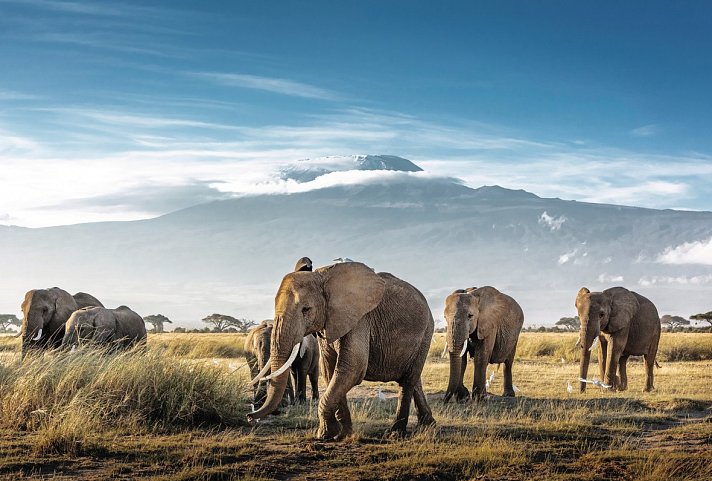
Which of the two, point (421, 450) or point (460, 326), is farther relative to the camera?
point (460, 326)

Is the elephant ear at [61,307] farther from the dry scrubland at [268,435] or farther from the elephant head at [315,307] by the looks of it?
the elephant head at [315,307]

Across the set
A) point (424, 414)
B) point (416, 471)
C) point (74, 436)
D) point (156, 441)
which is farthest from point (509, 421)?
point (74, 436)

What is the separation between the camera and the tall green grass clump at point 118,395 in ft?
39.2

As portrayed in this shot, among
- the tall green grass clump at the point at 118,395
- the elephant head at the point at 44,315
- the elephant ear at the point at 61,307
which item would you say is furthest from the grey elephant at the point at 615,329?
the elephant ear at the point at 61,307

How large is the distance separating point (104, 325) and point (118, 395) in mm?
8347

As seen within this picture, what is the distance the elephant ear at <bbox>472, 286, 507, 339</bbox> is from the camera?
58.3 feet

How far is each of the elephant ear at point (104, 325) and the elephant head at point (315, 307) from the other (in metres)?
11.1

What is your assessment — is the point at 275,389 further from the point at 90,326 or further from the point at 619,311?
the point at 619,311

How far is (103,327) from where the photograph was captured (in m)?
20.4

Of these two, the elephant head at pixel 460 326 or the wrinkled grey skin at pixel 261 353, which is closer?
the wrinkled grey skin at pixel 261 353

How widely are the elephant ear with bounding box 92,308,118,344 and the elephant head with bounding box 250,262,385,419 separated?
36.4ft

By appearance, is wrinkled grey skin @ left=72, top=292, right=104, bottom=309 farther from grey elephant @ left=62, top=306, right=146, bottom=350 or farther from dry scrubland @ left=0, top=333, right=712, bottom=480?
dry scrubland @ left=0, top=333, right=712, bottom=480

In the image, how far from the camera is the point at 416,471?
9.52m

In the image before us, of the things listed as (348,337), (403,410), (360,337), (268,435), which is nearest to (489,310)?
(403,410)
